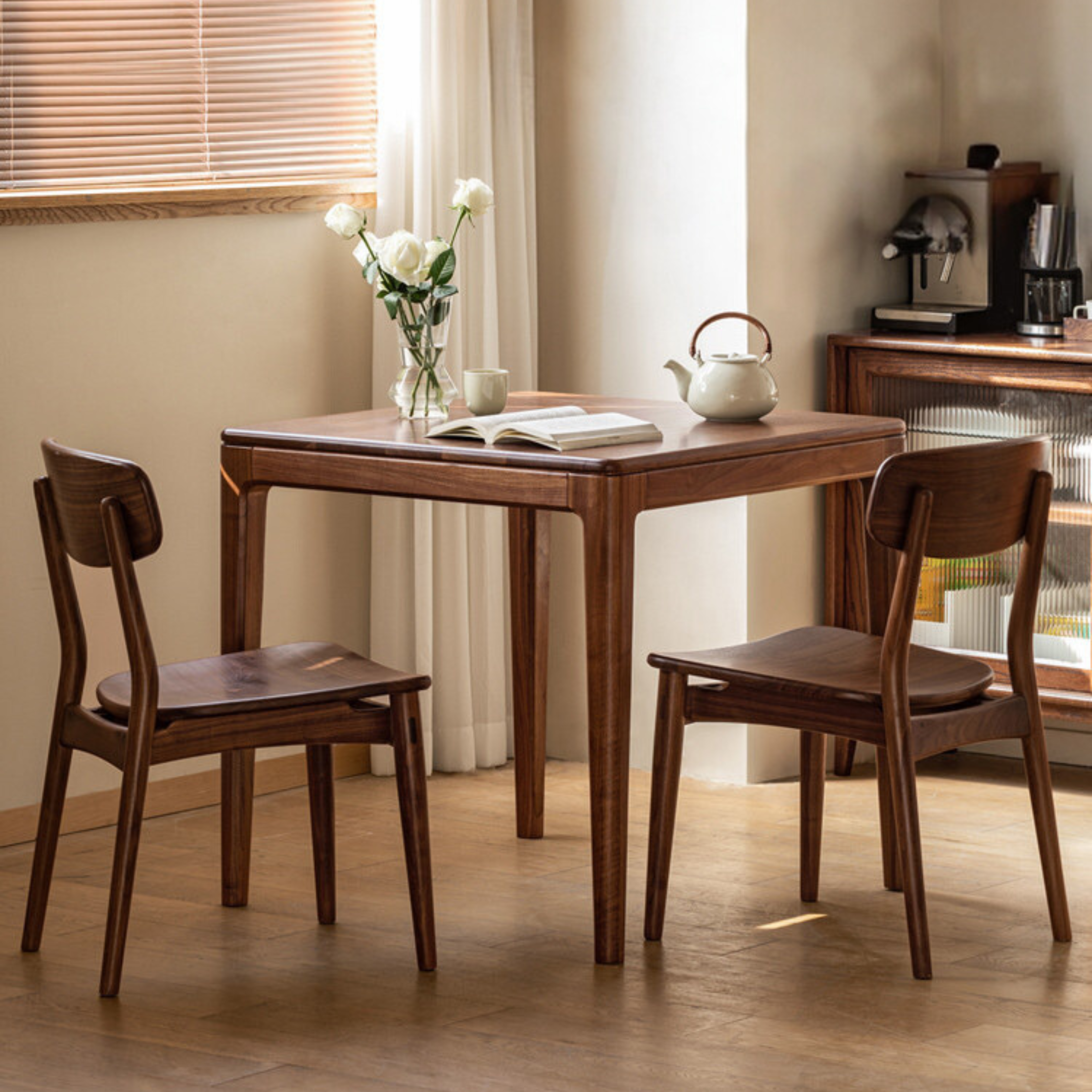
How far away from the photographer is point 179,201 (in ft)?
13.6

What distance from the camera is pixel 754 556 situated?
4.45 metres

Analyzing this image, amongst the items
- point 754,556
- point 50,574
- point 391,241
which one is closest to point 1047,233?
point 754,556

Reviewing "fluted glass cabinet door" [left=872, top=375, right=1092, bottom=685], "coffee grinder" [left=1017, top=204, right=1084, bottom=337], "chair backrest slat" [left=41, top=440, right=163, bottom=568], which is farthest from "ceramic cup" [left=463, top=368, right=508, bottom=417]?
"coffee grinder" [left=1017, top=204, right=1084, bottom=337]

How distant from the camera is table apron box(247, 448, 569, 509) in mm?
3260

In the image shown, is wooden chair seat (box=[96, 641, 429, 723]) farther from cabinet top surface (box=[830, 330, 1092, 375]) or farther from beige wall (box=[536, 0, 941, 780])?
cabinet top surface (box=[830, 330, 1092, 375])

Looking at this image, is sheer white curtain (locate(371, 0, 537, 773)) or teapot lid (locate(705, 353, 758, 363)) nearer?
teapot lid (locate(705, 353, 758, 363))

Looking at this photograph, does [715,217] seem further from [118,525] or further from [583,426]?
[118,525]

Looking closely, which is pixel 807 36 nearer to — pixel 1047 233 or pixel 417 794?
pixel 1047 233

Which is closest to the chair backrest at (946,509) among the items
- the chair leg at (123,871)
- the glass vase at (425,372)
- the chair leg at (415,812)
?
the chair leg at (415,812)

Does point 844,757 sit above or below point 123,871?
below

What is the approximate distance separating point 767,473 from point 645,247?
1.22 m

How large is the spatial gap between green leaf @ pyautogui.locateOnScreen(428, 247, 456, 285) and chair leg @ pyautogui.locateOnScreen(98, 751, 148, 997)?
97 cm

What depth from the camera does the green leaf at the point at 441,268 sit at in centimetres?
365

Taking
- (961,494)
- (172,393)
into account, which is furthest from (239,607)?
(961,494)
